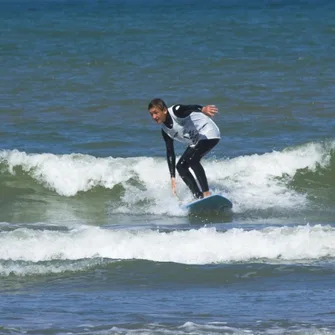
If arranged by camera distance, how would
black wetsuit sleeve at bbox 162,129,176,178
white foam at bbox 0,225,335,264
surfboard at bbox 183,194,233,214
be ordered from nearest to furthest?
white foam at bbox 0,225,335,264 < black wetsuit sleeve at bbox 162,129,176,178 < surfboard at bbox 183,194,233,214

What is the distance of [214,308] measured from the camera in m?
8.24

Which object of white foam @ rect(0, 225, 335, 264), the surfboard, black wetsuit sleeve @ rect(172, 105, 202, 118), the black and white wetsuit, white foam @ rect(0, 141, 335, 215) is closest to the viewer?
white foam @ rect(0, 225, 335, 264)

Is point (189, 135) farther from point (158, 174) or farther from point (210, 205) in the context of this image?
point (158, 174)

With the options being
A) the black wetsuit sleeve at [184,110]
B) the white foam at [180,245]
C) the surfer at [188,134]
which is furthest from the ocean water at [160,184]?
the black wetsuit sleeve at [184,110]

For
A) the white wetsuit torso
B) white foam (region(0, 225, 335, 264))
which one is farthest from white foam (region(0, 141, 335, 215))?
white foam (region(0, 225, 335, 264))

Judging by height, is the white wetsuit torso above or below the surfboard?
above

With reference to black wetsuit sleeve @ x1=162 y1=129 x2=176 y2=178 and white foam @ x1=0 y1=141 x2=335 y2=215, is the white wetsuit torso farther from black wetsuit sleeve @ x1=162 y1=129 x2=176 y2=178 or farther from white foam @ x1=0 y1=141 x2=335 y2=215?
white foam @ x1=0 y1=141 x2=335 y2=215

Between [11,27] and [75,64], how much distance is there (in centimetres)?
892

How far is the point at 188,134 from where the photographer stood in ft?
39.6

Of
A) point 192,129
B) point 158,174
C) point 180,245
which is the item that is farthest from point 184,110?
point 158,174

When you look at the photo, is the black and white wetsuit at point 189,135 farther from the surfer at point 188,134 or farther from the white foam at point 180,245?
the white foam at point 180,245

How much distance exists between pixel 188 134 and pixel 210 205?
1143 millimetres

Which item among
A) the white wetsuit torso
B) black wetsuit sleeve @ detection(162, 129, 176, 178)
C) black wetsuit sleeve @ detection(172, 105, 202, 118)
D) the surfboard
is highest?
black wetsuit sleeve @ detection(172, 105, 202, 118)

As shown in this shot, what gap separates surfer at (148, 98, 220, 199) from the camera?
11.7 meters
